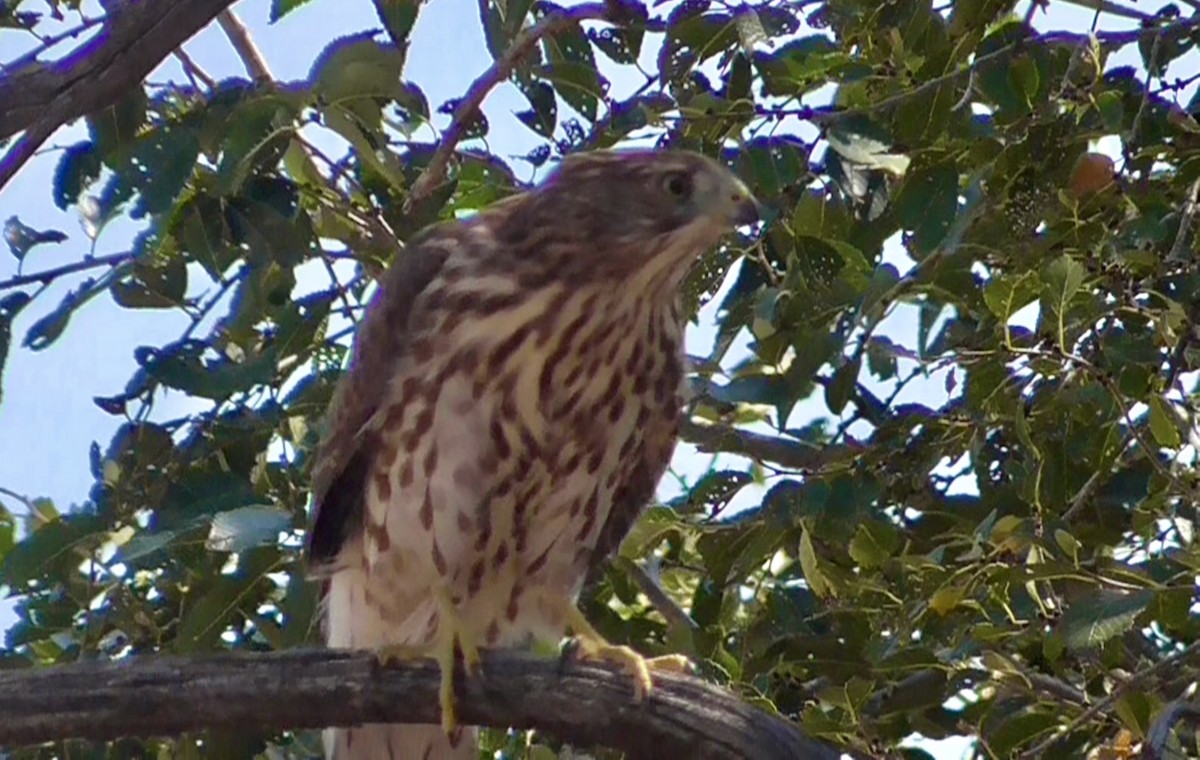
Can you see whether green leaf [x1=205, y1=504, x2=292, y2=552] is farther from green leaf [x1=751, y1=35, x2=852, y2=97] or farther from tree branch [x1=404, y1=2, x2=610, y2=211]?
green leaf [x1=751, y1=35, x2=852, y2=97]

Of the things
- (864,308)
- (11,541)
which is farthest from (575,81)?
(11,541)

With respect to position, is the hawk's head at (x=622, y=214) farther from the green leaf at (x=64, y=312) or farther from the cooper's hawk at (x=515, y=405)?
the green leaf at (x=64, y=312)

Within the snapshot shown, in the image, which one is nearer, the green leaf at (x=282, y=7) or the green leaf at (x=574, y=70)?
the green leaf at (x=282, y=7)

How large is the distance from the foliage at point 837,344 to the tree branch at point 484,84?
3cm

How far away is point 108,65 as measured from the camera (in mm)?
2426

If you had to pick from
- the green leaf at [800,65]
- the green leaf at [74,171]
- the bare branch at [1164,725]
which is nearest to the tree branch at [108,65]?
the green leaf at [74,171]

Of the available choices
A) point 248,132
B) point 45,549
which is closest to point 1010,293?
point 248,132

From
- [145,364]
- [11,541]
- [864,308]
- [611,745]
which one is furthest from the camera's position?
[11,541]

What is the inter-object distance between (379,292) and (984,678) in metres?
1.20

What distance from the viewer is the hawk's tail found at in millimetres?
3313

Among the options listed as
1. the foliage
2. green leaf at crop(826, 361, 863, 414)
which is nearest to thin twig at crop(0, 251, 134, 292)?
the foliage

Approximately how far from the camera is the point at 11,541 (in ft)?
10.6

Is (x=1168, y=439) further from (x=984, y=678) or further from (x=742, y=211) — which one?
(x=742, y=211)

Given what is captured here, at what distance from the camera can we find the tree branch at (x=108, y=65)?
7.93 ft
